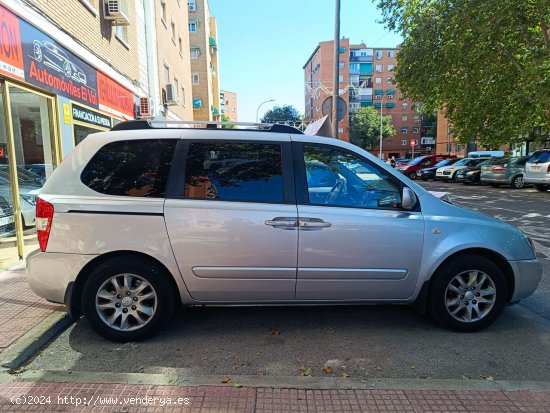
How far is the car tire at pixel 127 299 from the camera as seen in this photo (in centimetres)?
333

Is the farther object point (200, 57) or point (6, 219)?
point (200, 57)

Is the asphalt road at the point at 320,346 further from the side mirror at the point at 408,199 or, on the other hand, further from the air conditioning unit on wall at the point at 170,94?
the air conditioning unit on wall at the point at 170,94

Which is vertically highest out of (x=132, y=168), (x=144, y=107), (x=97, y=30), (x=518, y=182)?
(x=97, y=30)

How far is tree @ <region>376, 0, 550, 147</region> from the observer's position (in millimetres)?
16703

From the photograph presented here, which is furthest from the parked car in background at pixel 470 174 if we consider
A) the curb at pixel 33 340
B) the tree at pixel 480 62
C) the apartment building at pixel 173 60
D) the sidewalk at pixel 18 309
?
the curb at pixel 33 340

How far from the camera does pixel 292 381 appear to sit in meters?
2.78

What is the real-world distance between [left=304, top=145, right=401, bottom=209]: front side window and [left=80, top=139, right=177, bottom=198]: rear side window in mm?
1259

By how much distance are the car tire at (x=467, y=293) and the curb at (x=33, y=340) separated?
3.41 m

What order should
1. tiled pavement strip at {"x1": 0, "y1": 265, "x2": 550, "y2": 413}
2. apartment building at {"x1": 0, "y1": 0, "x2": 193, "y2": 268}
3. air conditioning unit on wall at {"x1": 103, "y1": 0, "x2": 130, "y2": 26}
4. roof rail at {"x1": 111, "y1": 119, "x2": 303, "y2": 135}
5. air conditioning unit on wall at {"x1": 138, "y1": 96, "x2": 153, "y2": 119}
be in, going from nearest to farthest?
tiled pavement strip at {"x1": 0, "y1": 265, "x2": 550, "y2": 413} → roof rail at {"x1": 111, "y1": 119, "x2": 303, "y2": 135} → apartment building at {"x1": 0, "y1": 0, "x2": 193, "y2": 268} → air conditioning unit on wall at {"x1": 103, "y1": 0, "x2": 130, "y2": 26} → air conditioning unit on wall at {"x1": 138, "y1": 96, "x2": 153, "y2": 119}

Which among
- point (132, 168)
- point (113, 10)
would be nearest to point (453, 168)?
point (113, 10)

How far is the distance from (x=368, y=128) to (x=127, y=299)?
73305 millimetres

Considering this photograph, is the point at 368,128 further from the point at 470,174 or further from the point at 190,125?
the point at 190,125

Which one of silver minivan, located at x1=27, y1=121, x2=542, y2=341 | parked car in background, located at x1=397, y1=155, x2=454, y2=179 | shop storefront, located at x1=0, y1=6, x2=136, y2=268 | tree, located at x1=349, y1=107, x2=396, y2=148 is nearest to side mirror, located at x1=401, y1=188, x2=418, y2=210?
silver minivan, located at x1=27, y1=121, x2=542, y2=341

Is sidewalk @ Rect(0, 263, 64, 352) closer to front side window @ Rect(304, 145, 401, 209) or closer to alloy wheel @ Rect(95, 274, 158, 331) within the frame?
alloy wheel @ Rect(95, 274, 158, 331)
